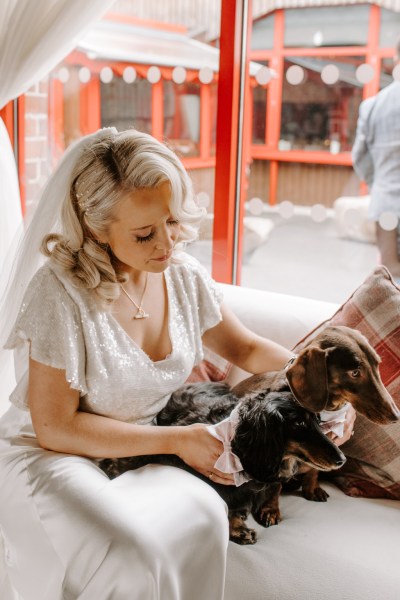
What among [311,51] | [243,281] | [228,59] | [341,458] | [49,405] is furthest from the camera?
[243,281]

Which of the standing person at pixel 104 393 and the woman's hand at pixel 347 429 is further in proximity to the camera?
the woman's hand at pixel 347 429

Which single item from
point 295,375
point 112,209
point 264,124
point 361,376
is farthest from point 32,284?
point 264,124

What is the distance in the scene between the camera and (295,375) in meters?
1.31

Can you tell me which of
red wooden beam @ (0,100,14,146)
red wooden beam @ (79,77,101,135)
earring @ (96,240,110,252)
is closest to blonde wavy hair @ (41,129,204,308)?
earring @ (96,240,110,252)

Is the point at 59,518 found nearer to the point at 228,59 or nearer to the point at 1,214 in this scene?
the point at 1,214

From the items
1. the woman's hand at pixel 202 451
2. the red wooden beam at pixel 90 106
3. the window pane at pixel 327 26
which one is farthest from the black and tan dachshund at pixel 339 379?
the red wooden beam at pixel 90 106

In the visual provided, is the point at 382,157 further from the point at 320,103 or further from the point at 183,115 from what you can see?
the point at 183,115

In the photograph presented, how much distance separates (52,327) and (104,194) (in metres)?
0.29

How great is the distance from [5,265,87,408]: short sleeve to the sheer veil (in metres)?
0.14

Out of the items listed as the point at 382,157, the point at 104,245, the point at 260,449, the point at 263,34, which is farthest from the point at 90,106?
the point at 260,449

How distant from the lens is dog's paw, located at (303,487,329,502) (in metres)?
1.54

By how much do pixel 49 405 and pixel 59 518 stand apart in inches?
8.8

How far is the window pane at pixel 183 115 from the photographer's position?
257cm

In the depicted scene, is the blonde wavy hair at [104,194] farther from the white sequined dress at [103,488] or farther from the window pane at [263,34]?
the window pane at [263,34]
